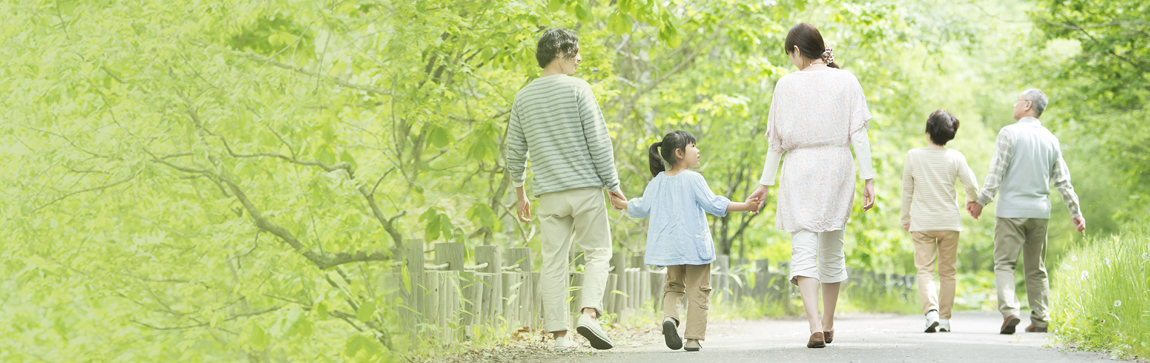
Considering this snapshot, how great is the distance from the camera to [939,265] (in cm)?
683

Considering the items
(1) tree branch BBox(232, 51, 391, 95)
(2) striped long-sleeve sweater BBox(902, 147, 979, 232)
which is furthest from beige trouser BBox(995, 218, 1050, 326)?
(1) tree branch BBox(232, 51, 391, 95)

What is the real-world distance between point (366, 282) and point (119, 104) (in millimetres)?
1904

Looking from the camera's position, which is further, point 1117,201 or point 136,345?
point 1117,201

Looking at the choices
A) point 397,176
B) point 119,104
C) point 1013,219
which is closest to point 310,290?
point 397,176

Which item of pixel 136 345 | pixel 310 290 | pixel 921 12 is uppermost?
pixel 921 12

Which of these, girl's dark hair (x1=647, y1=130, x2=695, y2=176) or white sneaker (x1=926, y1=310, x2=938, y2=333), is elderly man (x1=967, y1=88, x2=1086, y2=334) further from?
girl's dark hair (x1=647, y1=130, x2=695, y2=176)

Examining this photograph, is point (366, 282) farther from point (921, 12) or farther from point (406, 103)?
point (921, 12)

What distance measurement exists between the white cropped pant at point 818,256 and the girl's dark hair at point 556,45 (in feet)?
5.20

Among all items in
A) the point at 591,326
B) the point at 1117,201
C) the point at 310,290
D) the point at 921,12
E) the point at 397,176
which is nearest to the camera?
the point at 591,326

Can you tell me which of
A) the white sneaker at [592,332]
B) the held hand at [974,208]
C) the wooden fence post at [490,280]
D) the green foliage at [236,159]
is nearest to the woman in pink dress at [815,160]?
the green foliage at [236,159]

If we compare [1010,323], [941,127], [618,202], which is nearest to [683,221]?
[618,202]

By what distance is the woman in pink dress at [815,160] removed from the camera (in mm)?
4895

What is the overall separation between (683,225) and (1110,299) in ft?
8.11

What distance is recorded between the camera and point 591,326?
15.5 feet
